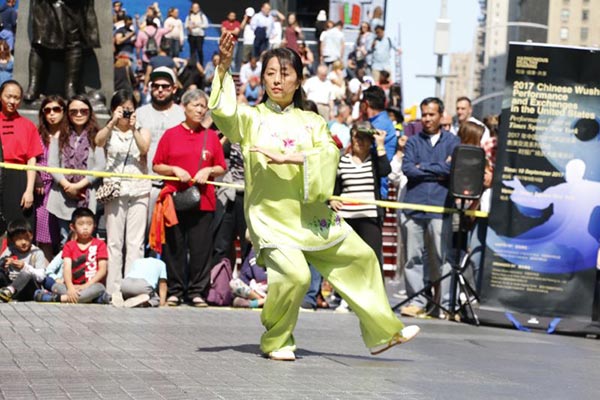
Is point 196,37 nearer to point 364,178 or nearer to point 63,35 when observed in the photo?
point 63,35

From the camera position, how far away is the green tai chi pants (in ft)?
31.6

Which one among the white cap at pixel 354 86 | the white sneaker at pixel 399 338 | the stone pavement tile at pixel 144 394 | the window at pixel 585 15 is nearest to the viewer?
the stone pavement tile at pixel 144 394

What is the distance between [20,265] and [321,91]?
1363 cm

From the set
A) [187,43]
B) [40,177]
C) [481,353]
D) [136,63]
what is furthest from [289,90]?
[187,43]

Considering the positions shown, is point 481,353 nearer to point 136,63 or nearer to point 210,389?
point 210,389

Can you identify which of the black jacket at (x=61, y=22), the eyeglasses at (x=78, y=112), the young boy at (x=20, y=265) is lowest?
the young boy at (x=20, y=265)

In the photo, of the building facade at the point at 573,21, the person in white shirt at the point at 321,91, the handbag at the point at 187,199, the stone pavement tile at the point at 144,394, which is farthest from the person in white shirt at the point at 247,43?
the building facade at the point at 573,21

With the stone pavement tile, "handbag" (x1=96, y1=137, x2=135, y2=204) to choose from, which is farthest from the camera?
the stone pavement tile

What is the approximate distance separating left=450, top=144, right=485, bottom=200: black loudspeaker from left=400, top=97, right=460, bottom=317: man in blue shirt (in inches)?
14.9

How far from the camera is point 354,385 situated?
838 cm

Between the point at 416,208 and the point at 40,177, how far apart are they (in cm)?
366

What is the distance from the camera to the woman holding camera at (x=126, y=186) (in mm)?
14086

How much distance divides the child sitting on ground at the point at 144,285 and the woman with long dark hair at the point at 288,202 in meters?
3.83

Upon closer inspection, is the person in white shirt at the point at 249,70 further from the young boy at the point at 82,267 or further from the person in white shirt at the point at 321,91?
the young boy at the point at 82,267
